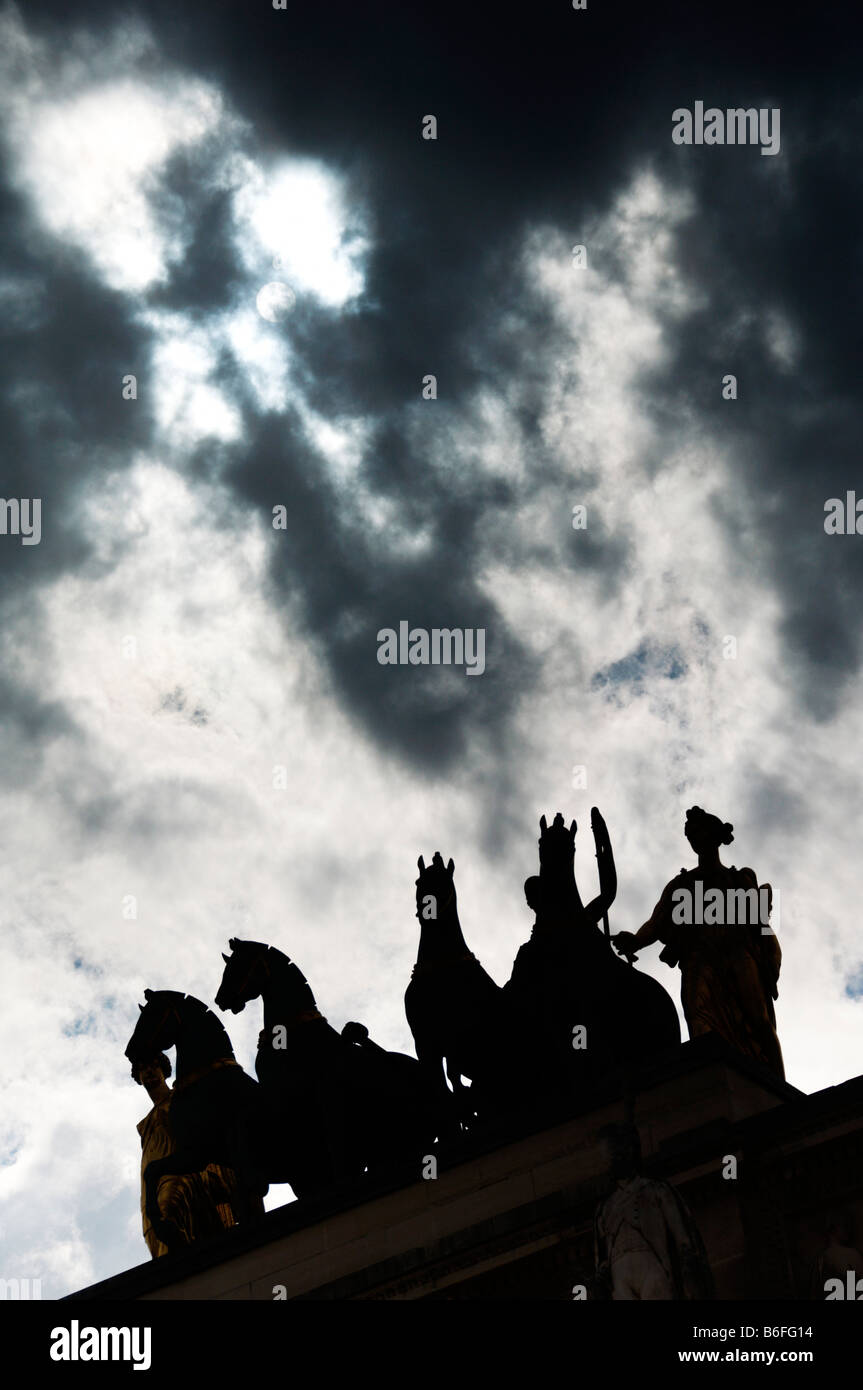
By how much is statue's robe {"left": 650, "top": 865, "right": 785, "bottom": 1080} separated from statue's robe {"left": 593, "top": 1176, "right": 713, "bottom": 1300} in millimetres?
4716

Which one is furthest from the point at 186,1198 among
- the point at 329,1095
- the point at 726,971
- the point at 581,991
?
the point at 726,971

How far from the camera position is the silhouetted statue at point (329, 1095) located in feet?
62.1

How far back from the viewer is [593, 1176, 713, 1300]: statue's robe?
12.7 meters

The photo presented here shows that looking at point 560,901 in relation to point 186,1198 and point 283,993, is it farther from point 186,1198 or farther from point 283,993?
point 186,1198

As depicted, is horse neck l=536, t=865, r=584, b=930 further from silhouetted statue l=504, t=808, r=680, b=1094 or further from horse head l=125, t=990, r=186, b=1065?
horse head l=125, t=990, r=186, b=1065

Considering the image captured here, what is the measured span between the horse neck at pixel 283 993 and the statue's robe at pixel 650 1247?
727 cm

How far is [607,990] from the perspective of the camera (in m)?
18.6

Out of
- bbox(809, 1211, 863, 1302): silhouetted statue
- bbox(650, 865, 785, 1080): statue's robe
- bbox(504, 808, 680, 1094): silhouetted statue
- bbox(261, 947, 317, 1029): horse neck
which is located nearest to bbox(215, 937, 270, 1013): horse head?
bbox(261, 947, 317, 1029): horse neck

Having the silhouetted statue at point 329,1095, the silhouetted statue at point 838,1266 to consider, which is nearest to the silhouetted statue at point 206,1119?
the silhouetted statue at point 329,1095

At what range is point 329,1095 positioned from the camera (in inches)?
752

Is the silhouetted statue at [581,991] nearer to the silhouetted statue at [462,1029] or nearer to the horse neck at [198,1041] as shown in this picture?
the silhouetted statue at [462,1029]
